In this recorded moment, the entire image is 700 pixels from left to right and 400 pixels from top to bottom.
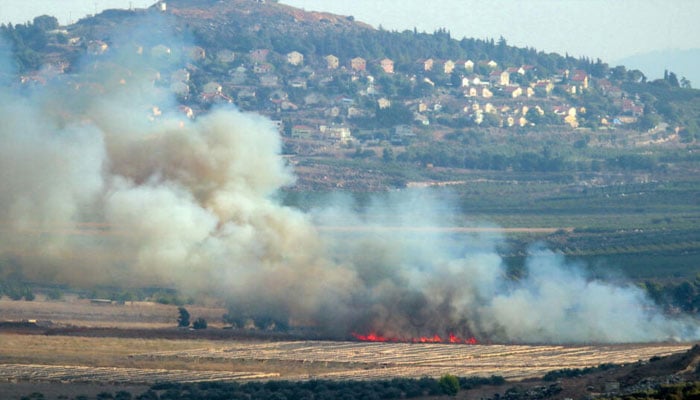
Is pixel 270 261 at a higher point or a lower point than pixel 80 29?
lower

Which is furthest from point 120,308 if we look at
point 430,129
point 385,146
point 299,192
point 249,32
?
point 249,32

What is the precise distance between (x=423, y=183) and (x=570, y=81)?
70.2 m

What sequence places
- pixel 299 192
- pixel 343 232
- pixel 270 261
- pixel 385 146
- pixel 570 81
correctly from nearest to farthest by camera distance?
pixel 270 261 < pixel 343 232 < pixel 299 192 < pixel 385 146 < pixel 570 81

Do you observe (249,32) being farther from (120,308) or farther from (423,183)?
(120,308)

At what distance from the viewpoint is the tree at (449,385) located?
53.3 meters

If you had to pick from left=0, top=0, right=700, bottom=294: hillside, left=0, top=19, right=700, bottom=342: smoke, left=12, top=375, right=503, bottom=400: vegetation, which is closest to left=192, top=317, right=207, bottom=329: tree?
left=0, top=19, right=700, bottom=342: smoke

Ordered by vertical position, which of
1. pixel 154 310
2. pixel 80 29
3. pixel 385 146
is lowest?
pixel 154 310

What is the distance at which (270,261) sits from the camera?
68.2m

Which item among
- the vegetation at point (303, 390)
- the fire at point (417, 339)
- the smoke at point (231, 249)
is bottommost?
the vegetation at point (303, 390)

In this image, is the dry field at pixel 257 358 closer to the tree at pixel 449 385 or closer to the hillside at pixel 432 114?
the tree at pixel 449 385

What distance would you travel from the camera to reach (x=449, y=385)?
5341 cm

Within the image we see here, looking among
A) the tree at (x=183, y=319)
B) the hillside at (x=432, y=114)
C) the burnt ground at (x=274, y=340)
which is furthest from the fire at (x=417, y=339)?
the hillside at (x=432, y=114)

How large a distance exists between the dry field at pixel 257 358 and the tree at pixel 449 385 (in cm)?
308

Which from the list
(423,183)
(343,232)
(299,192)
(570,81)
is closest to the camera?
(343,232)
